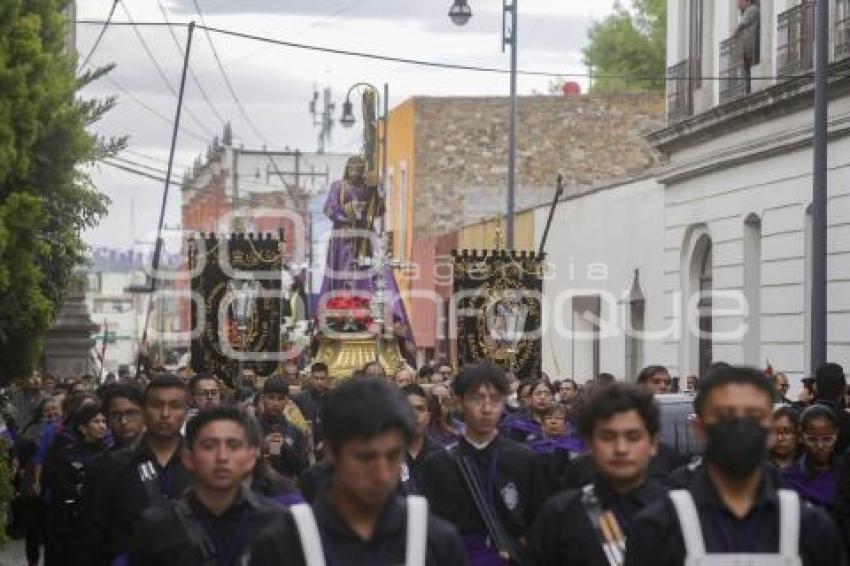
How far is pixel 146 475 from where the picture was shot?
9766 millimetres

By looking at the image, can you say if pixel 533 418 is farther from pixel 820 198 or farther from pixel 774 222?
pixel 774 222

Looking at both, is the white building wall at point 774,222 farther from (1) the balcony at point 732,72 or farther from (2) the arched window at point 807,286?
(1) the balcony at point 732,72

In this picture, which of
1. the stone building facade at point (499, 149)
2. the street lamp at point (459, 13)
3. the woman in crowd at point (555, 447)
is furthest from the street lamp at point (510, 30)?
the stone building facade at point (499, 149)

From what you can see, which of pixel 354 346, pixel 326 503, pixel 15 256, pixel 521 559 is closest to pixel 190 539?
pixel 326 503

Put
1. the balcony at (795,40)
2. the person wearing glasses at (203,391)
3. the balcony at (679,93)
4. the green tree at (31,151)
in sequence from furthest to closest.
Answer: the balcony at (679,93) → the balcony at (795,40) → the green tree at (31,151) → the person wearing glasses at (203,391)

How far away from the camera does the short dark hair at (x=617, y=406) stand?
22.8 ft

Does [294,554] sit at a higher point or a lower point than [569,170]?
lower

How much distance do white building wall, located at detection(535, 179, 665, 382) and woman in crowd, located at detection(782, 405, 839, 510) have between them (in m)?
22.3

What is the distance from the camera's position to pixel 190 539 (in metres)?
7.05

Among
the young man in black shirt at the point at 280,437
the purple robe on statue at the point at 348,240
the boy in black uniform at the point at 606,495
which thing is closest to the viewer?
Answer: the boy in black uniform at the point at 606,495

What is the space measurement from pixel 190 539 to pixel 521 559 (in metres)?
2.69

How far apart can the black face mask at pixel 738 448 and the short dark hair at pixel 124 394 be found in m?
6.01

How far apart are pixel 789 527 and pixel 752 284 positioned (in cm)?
2356

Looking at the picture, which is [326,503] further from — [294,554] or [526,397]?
[526,397]
